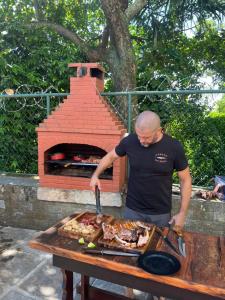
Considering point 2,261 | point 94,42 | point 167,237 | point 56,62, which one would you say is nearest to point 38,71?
point 56,62

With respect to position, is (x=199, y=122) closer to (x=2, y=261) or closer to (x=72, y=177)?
(x=72, y=177)

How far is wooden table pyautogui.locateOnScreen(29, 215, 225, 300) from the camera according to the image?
1883 millimetres

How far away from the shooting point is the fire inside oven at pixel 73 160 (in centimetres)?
463

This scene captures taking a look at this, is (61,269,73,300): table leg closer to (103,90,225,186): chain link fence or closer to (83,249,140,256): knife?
(83,249,140,256): knife

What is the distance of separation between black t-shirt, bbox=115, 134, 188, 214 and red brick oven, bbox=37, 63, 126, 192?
1.27 meters

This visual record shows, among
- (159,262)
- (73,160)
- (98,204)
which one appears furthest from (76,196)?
(159,262)

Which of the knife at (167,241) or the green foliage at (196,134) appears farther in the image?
the green foliage at (196,134)

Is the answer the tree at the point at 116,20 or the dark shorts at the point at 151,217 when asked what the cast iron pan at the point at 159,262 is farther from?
the tree at the point at 116,20

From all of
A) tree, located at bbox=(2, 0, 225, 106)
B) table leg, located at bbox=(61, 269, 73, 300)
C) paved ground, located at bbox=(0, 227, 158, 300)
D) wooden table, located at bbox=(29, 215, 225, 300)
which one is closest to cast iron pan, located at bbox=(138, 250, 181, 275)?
wooden table, located at bbox=(29, 215, 225, 300)

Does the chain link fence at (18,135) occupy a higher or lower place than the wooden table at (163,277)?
higher

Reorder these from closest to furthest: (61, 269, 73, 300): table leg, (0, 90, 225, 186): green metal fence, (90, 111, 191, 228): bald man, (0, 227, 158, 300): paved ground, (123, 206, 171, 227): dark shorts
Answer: (61, 269, 73, 300): table leg → (90, 111, 191, 228): bald man → (123, 206, 171, 227): dark shorts → (0, 227, 158, 300): paved ground → (0, 90, 225, 186): green metal fence

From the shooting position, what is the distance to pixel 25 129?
6.34 metres

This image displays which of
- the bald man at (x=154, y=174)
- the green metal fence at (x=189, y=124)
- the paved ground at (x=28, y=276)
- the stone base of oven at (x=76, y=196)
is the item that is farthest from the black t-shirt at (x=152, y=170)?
the green metal fence at (x=189, y=124)

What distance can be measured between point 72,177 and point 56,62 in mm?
3374
